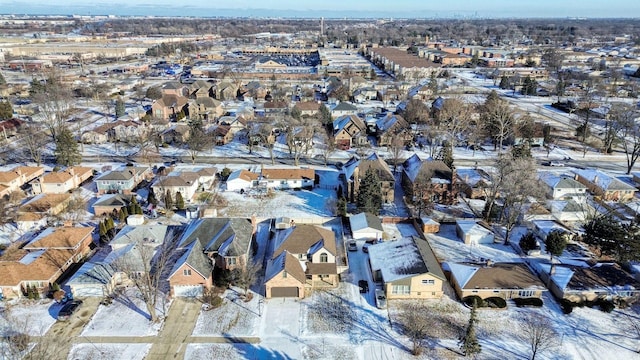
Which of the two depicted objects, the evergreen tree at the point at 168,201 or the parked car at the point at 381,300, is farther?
the evergreen tree at the point at 168,201

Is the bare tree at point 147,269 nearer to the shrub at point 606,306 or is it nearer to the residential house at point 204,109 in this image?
the shrub at point 606,306

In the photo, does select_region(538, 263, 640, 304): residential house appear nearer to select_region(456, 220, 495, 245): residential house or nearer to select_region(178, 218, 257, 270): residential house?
select_region(456, 220, 495, 245): residential house

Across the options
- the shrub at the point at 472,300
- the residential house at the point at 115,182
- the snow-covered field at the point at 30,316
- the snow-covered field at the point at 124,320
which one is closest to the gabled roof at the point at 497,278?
the shrub at the point at 472,300

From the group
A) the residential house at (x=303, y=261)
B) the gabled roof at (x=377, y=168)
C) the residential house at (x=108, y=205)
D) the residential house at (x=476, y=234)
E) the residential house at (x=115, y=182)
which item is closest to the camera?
the residential house at (x=303, y=261)

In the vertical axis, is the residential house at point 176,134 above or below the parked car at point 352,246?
above

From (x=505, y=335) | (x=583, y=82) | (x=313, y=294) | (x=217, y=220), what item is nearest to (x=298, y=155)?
(x=217, y=220)

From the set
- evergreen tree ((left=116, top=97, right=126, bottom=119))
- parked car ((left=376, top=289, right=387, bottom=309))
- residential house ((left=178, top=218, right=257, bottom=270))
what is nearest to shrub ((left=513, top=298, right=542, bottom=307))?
parked car ((left=376, top=289, right=387, bottom=309))

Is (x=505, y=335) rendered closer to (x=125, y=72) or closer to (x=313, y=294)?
(x=313, y=294)
